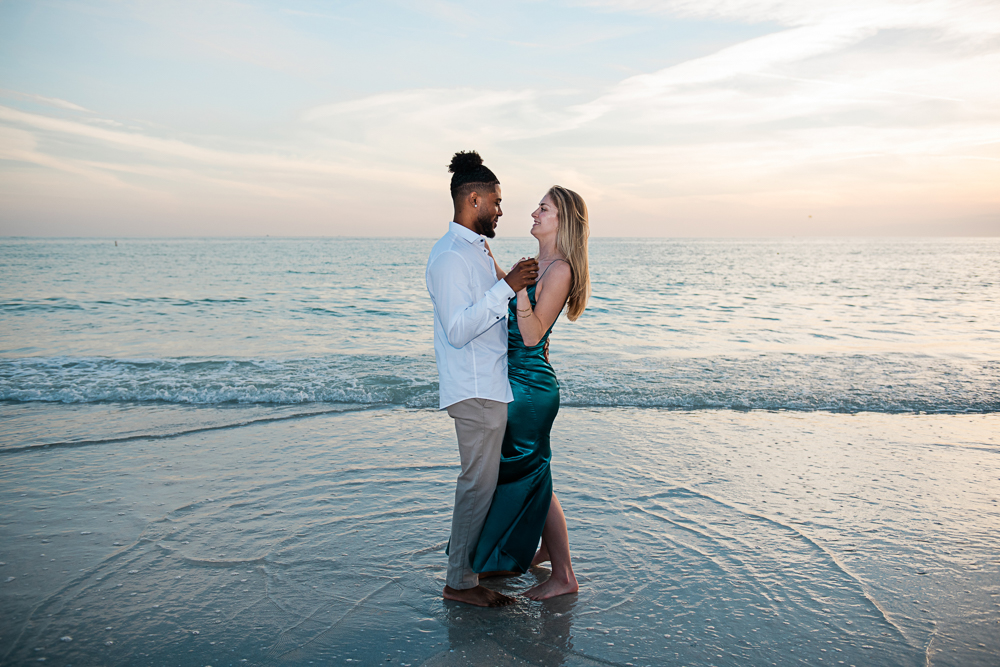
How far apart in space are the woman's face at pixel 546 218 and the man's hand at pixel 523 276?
1.80 feet

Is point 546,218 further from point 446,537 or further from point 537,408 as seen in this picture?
point 446,537

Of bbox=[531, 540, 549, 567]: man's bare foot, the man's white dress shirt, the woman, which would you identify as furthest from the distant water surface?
the man's white dress shirt

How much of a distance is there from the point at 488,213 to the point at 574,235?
0.50m

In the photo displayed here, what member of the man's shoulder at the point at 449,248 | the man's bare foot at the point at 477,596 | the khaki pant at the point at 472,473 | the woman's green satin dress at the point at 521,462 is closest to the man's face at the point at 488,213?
the man's shoulder at the point at 449,248

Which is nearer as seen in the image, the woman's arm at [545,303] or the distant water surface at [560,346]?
the woman's arm at [545,303]

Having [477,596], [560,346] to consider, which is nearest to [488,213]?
[477,596]

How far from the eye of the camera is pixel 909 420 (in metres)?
7.28

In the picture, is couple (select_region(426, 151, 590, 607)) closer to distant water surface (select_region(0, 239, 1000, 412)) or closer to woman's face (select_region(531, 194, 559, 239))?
woman's face (select_region(531, 194, 559, 239))

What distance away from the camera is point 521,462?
3.33 m

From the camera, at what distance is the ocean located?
2967 millimetres

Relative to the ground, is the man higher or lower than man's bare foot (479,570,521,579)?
higher

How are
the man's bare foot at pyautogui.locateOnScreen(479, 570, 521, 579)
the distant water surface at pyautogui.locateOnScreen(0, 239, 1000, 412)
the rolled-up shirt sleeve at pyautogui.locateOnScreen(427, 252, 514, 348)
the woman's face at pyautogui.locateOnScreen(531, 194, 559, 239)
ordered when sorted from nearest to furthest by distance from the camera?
the rolled-up shirt sleeve at pyautogui.locateOnScreen(427, 252, 514, 348)
the woman's face at pyautogui.locateOnScreen(531, 194, 559, 239)
the man's bare foot at pyautogui.locateOnScreen(479, 570, 521, 579)
the distant water surface at pyautogui.locateOnScreen(0, 239, 1000, 412)

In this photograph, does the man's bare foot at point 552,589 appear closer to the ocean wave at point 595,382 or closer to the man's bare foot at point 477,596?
the man's bare foot at point 477,596

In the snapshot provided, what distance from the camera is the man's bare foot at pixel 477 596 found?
3.25 meters
